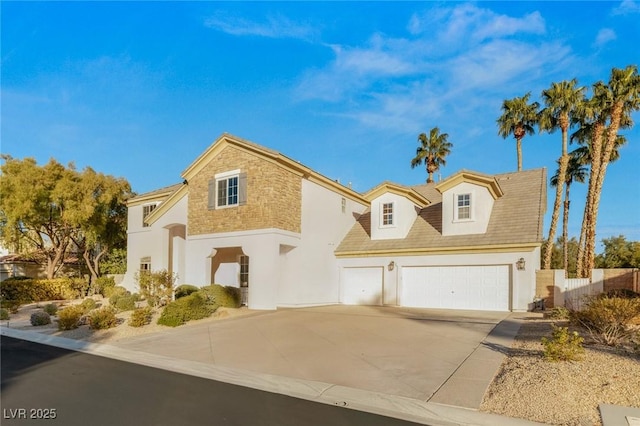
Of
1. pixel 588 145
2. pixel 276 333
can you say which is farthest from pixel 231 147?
pixel 588 145

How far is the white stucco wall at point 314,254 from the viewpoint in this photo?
19.5 meters

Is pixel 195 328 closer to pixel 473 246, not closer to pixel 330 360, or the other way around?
pixel 330 360

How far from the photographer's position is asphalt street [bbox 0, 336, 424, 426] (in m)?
5.69

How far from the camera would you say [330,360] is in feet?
29.8

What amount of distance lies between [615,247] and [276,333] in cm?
4315

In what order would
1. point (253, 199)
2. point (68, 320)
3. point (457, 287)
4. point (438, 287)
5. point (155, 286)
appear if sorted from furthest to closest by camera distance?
point (438, 287) < point (253, 199) < point (457, 287) < point (155, 286) < point (68, 320)

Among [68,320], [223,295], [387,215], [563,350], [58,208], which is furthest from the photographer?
[58,208]

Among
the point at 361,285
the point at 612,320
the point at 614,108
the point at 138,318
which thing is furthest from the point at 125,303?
the point at 614,108

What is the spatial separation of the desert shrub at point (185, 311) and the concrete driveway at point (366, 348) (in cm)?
95

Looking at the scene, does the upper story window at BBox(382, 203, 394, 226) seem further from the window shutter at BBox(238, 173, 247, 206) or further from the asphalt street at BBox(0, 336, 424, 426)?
the asphalt street at BBox(0, 336, 424, 426)

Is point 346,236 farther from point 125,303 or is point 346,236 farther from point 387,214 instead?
point 125,303

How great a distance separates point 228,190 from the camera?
2016cm

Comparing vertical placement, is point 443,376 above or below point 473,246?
below

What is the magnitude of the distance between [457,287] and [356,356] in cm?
1095
